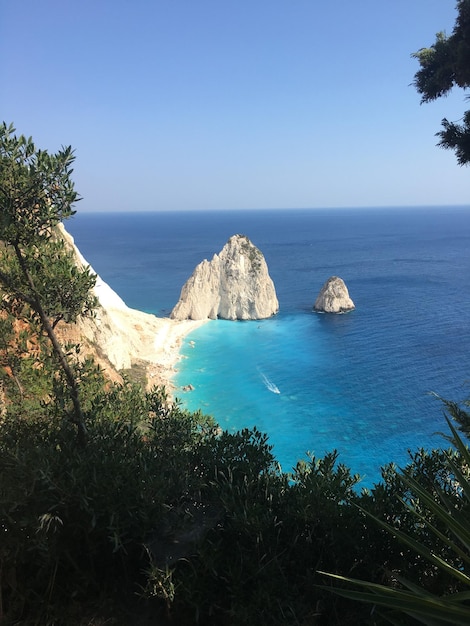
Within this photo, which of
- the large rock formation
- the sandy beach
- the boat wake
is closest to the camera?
the sandy beach

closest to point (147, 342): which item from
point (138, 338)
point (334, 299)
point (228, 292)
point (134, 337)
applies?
point (138, 338)

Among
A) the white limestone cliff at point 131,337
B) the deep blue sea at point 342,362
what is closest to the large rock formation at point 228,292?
the deep blue sea at point 342,362

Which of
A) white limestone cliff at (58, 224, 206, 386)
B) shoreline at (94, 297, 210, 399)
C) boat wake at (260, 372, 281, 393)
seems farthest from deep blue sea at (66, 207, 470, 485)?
white limestone cliff at (58, 224, 206, 386)

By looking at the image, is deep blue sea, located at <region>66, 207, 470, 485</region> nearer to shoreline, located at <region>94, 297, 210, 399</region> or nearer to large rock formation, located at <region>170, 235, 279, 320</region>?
shoreline, located at <region>94, 297, 210, 399</region>

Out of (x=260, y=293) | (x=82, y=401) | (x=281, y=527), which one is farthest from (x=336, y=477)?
(x=260, y=293)

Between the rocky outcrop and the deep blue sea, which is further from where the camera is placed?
the rocky outcrop

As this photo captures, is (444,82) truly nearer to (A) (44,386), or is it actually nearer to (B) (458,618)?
(B) (458,618)
